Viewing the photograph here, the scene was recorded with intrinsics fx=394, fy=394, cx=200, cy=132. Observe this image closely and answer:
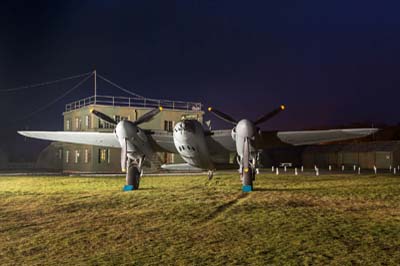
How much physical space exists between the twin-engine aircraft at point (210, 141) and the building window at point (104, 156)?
980 inches

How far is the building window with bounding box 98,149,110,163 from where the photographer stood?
49344mm

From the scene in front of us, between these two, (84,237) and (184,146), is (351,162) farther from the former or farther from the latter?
(84,237)

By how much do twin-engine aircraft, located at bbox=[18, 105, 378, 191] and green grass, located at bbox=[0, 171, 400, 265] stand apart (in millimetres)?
3645

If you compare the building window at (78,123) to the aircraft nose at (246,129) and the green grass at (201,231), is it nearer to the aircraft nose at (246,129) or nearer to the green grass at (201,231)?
the green grass at (201,231)

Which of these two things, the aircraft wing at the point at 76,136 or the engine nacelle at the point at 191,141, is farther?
the aircraft wing at the point at 76,136

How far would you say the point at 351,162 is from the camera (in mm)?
62812

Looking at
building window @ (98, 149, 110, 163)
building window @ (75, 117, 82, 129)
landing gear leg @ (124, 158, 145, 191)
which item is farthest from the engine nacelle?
building window @ (75, 117, 82, 129)

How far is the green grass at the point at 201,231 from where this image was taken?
322 inches

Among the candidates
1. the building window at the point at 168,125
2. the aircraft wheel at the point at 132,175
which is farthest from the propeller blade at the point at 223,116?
the building window at the point at 168,125

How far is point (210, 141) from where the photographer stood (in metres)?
22.5

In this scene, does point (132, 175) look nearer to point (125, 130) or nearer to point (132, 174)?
point (132, 174)

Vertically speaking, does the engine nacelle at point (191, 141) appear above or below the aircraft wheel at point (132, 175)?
above

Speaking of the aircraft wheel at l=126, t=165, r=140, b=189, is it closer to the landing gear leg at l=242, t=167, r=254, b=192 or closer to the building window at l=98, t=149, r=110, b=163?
the landing gear leg at l=242, t=167, r=254, b=192

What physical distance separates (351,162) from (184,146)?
49.0 m
